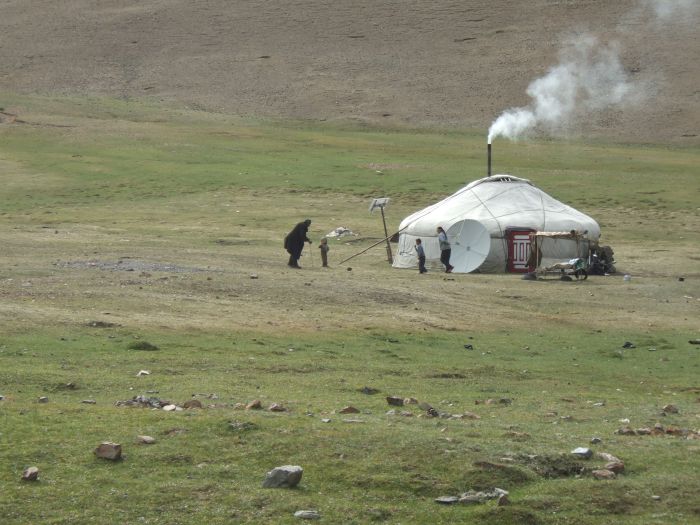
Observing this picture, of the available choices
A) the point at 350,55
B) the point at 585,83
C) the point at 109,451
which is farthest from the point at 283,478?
the point at 350,55

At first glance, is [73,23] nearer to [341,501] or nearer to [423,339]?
[423,339]

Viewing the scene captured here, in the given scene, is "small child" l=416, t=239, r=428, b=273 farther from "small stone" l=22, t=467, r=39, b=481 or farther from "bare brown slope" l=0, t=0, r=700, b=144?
"bare brown slope" l=0, t=0, r=700, b=144

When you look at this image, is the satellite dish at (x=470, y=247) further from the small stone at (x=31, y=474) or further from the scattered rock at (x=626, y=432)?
the small stone at (x=31, y=474)

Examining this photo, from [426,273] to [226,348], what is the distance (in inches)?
527

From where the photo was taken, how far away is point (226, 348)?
17516 mm

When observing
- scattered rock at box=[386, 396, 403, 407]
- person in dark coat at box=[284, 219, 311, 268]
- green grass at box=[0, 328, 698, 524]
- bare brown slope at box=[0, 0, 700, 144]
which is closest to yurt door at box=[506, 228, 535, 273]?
person in dark coat at box=[284, 219, 311, 268]

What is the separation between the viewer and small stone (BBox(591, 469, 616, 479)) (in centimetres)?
999

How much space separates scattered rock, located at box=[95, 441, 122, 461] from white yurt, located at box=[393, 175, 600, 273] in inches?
857

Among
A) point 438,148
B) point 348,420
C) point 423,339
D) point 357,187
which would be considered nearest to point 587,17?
point 438,148

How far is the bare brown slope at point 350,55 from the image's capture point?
287 feet

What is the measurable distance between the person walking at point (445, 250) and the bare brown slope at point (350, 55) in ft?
160

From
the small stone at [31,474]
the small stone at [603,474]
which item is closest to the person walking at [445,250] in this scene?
the small stone at [603,474]

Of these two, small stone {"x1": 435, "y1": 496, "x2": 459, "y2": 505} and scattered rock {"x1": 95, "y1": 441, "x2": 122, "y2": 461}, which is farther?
scattered rock {"x1": 95, "y1": 441, "x2": 122, "y2": 461}

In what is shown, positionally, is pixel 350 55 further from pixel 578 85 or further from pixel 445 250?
pixel 445 250
